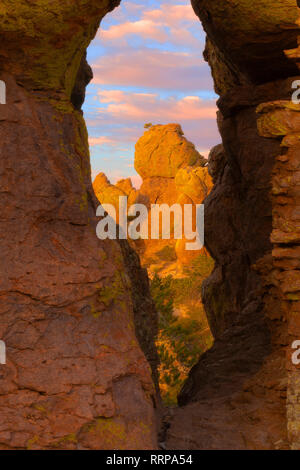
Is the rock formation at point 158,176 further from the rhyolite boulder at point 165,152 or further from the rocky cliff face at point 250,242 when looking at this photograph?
the rocky cliff face at point 250,242

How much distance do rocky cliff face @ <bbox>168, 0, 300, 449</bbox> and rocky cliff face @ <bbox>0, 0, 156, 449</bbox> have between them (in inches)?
63.0

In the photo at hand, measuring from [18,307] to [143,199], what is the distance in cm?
4160

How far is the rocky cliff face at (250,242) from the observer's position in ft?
A: 27.2

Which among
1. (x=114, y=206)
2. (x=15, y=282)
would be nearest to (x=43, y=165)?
(x=15, y=282)

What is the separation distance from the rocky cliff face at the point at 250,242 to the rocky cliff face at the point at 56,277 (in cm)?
160

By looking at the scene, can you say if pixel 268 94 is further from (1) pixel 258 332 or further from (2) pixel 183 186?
(2) pixel 183 186

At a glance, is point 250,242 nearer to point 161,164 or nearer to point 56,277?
point 56,277

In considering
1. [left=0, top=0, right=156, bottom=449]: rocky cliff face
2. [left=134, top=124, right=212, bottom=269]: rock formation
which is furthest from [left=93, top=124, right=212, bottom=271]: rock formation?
[left=0, top=0, right=156, bottom=449]: rocky cliff face

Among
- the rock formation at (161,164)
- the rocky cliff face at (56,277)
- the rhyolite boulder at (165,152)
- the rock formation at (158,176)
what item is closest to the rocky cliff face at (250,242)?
the rocky cliff face at (56,277)

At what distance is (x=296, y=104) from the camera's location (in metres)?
8.28

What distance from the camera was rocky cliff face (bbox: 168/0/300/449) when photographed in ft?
27.2

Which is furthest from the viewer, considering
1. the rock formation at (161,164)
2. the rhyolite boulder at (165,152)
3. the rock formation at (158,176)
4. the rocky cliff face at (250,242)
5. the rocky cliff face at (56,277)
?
the rhyolite boulder at (165,152)

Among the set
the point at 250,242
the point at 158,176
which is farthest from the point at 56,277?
the point at 158,176

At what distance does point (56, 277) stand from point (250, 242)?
8.14m
